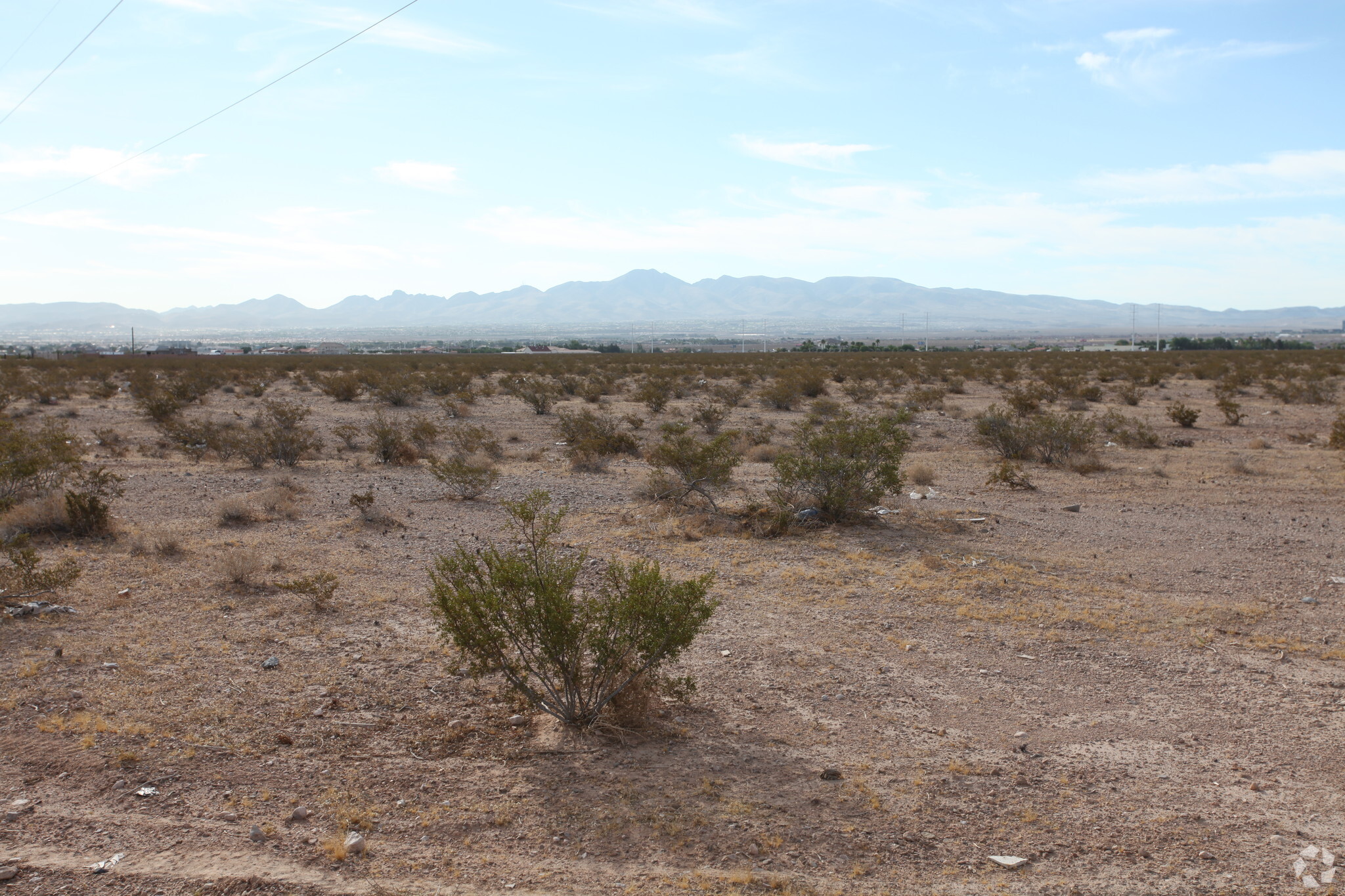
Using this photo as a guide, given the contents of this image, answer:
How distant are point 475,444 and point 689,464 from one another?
24.9 feet

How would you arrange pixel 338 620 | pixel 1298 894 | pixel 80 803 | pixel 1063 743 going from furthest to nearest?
pixel 338 620 < pixel 1063 743 < pixel 80 803 < pixel 1298 894

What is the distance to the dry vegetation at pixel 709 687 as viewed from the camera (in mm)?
4574

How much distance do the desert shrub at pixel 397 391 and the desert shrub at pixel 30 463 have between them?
18945 millimetres

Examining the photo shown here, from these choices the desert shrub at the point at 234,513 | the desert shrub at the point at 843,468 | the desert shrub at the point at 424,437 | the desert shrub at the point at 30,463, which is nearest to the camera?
the desert shrub at the point at 30,463

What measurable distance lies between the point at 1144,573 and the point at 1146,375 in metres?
39.3

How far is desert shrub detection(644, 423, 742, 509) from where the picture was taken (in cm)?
1318

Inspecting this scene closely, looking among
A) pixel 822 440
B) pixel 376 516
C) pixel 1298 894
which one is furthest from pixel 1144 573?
pixel 376 516

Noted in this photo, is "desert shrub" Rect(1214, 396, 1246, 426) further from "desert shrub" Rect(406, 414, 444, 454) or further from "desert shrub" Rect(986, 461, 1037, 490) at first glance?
"desert shrub" Rect(406, 414, 444, 454)

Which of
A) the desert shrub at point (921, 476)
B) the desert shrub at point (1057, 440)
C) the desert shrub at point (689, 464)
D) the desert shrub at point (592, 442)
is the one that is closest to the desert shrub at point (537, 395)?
the desert shrub at point (592, 442)

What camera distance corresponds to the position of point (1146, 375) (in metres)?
44.1

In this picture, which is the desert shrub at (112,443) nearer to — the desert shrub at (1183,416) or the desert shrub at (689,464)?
the desert shrub at (689,464)

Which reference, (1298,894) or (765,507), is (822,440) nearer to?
(765,507)

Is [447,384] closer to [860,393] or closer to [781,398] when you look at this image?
[781,398]

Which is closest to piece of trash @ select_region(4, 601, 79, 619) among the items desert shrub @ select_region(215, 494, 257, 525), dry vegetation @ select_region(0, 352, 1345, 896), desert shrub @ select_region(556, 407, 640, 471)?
dry vegetation @ select_region(0, 352, 1345, 896)
